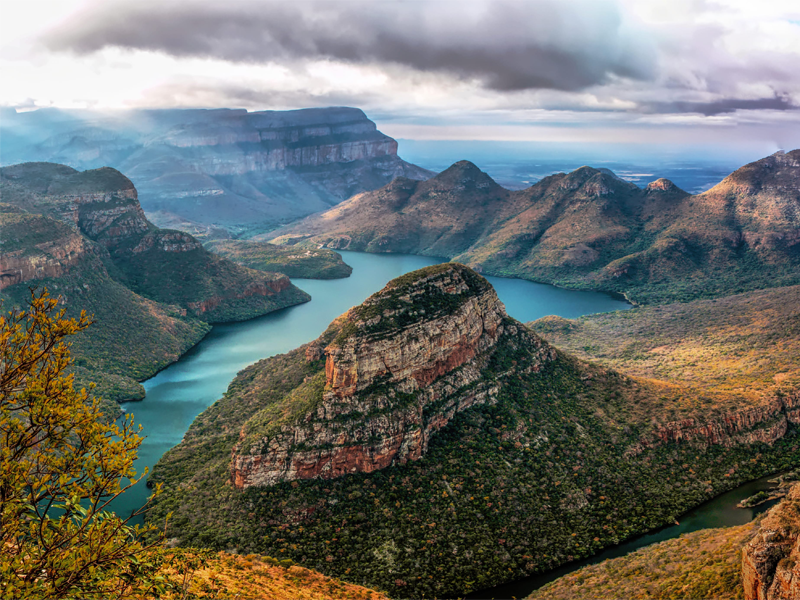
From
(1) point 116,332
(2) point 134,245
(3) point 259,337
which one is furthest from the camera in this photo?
(2) point 134,245

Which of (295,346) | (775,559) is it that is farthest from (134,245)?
(775,559)

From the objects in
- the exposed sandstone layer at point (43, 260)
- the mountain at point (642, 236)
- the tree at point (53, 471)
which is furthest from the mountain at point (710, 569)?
the mountain at point (642, 236)

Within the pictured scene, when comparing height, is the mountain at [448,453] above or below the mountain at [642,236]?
below

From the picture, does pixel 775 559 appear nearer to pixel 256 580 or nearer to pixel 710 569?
pixel 710 569

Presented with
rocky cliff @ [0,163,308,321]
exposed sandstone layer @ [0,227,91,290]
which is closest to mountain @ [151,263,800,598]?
exposed sandstone layer @ [0,227,91,290]

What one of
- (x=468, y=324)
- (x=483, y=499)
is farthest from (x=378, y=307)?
(x=483, y=499)

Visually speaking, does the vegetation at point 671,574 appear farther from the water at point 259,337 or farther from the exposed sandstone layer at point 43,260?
the exposed sandstone layer at point 43,260

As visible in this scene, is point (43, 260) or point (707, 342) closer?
point (43, 260)
